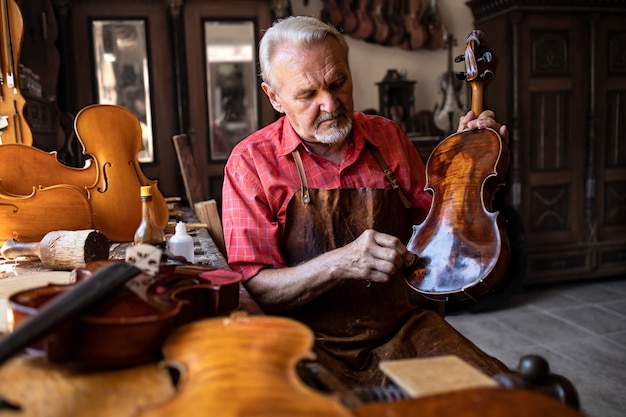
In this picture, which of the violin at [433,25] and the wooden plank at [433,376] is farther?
the violin at [433,25]

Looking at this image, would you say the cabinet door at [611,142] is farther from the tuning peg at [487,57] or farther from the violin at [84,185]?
the violin at [84,185]

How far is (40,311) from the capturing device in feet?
2.86

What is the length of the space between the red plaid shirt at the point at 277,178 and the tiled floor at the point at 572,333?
80.4 inches

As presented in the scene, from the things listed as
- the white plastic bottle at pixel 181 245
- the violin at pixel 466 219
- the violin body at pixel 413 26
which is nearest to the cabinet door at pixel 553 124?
the violin body at pixel 413 26

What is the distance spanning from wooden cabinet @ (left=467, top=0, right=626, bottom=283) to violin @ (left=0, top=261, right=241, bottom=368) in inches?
192

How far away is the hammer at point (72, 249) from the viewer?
1.76 metres

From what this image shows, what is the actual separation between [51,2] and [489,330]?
439 centimetres

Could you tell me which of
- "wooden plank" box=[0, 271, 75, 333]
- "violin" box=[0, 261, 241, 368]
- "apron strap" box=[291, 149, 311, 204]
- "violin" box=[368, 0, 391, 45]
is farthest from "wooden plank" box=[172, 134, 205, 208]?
"violin" box=[368, 0, 391, 45]

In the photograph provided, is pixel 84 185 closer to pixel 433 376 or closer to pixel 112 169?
pixel 112 169

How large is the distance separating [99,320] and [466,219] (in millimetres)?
1136

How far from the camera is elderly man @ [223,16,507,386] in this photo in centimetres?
188

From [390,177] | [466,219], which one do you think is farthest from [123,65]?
[466,219]

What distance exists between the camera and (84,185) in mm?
2258

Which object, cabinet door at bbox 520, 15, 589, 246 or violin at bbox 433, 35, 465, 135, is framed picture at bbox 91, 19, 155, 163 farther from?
cabinet door at bbox 520, 15, 589, 246
